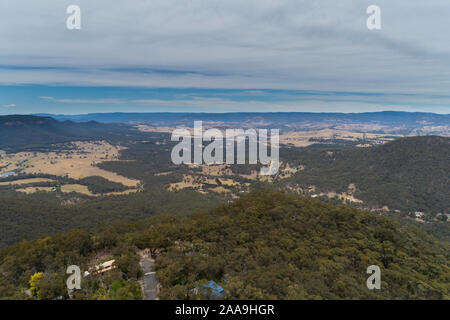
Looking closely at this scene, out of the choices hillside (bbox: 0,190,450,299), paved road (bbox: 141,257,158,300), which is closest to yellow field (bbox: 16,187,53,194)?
hillside (bbox: 0,190,450,299)

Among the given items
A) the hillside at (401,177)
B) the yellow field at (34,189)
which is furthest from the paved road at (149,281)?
the yellow field at (34,189)

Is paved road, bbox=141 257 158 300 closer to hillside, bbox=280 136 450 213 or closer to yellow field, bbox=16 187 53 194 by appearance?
hillside, bbox=280 136 450 213

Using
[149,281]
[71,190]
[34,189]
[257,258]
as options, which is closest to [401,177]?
[257,258]

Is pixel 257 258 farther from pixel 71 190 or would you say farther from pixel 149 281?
pixel 71 190

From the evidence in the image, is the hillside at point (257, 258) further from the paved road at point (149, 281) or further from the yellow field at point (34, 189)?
the yellow field at point (34, 189)

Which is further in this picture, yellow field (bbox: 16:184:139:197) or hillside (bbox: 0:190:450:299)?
yellow field (bbox: 16:184:139:197)
